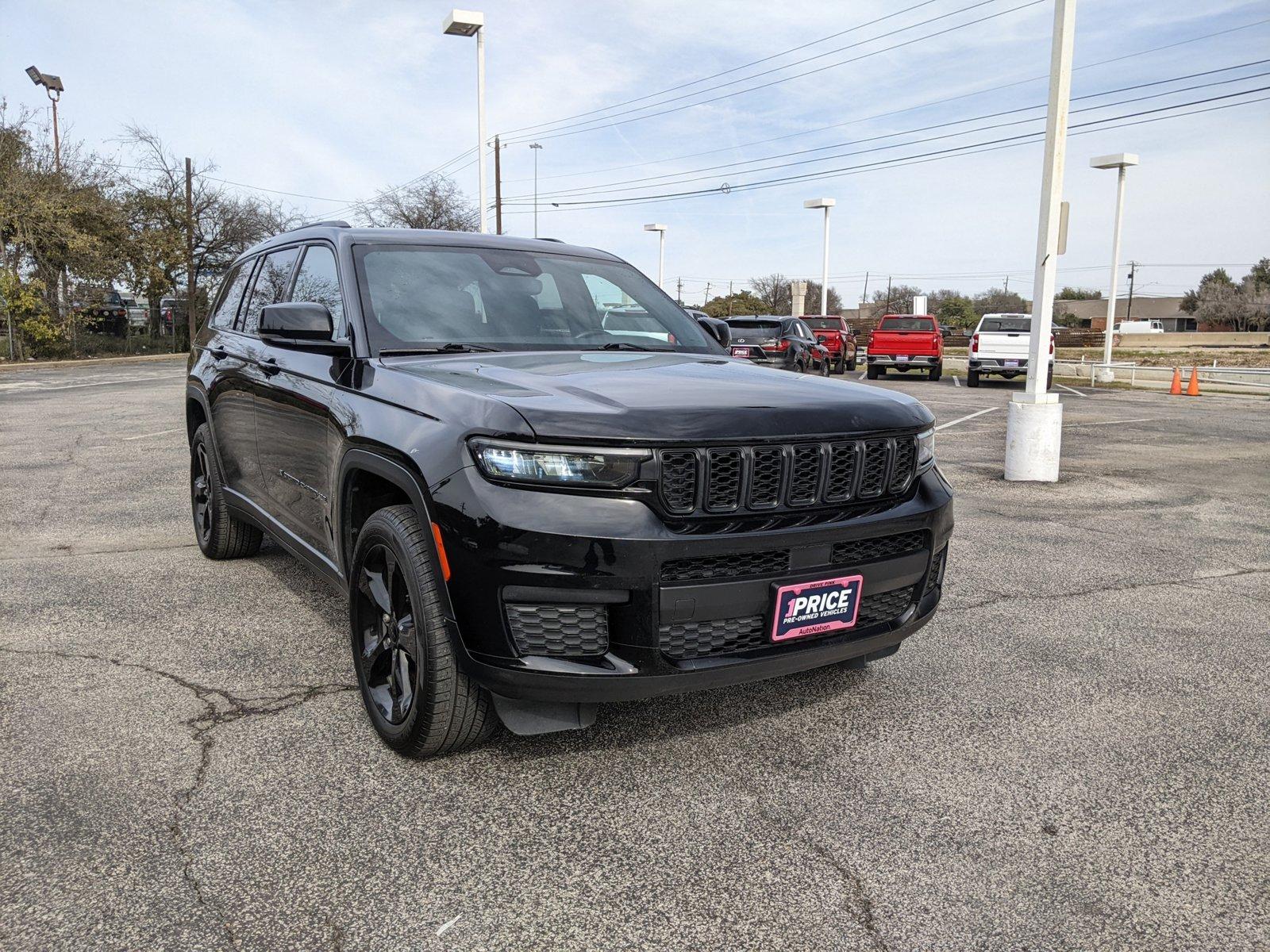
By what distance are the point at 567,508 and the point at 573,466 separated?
12cm

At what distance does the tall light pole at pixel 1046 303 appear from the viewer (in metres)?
9.03

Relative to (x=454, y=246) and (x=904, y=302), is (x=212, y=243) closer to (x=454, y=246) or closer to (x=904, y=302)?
(x=454, y=246)

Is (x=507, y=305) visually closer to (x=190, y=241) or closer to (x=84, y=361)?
(x=84, y=361)

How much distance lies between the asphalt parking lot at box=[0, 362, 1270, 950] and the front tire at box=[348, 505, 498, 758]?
0.14 metres

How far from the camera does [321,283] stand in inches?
164

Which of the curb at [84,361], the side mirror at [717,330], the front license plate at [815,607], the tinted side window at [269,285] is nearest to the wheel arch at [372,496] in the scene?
the front license plate at [815,607]

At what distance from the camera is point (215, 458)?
17.8ft

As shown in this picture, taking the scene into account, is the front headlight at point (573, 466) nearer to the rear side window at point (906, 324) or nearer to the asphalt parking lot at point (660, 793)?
the asphalt parking lot at point (660, 793)

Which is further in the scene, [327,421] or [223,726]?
[327,421]

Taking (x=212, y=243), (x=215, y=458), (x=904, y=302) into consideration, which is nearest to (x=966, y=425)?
(x=215, y=458)

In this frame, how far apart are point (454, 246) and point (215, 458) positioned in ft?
7.04

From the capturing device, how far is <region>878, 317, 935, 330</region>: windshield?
2702 centimetres

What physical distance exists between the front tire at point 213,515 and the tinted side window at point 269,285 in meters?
0.81

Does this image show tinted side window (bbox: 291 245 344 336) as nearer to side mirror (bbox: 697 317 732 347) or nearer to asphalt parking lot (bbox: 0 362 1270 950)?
asphalt parking lot (bbox: 0 362 1270 950)
